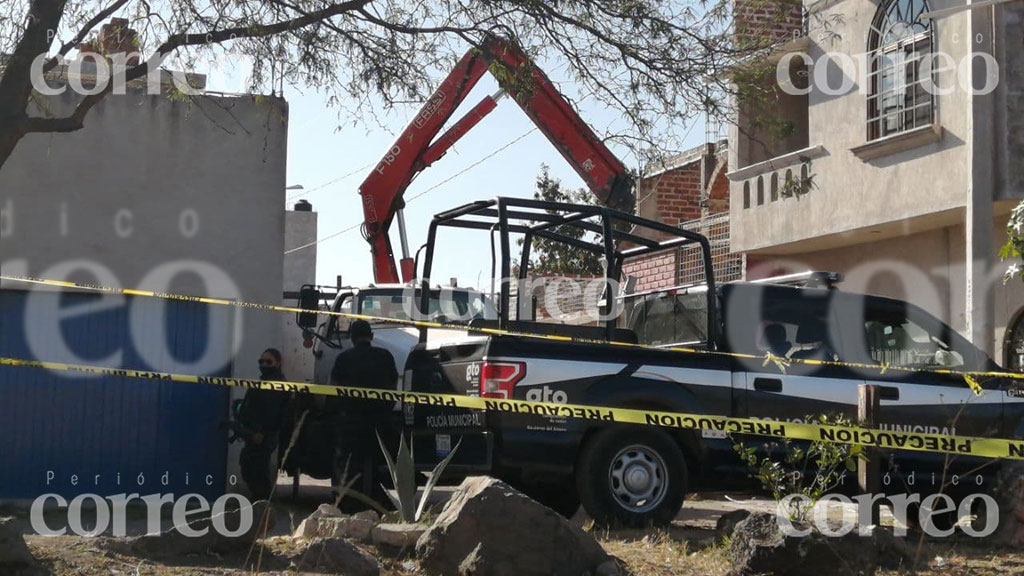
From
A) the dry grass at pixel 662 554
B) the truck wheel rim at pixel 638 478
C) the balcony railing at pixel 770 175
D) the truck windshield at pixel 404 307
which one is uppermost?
the balcony railing at pixel 770 175

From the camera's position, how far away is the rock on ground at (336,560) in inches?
283

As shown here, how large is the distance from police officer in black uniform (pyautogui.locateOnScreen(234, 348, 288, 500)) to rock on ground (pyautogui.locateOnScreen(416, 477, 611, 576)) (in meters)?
5.25

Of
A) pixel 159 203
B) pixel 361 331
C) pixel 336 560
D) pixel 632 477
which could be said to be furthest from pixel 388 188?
pixel 336 560

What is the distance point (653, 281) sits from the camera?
21969 millimetres

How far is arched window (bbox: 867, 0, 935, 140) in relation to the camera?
1712cm

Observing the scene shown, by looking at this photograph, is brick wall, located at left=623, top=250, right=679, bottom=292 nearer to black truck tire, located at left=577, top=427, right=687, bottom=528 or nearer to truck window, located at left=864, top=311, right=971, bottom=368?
truck window, located at left=864, top=311, right=971, bottom=368

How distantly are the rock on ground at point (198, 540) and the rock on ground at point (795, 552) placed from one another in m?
2.69

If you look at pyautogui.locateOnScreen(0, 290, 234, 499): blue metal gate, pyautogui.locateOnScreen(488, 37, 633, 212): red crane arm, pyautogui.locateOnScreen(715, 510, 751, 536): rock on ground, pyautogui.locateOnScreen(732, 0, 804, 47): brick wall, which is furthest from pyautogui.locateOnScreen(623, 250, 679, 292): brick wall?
pyautogui.locateOnScreen(715, 510, 751, 536): rock on ground

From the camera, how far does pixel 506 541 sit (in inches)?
286

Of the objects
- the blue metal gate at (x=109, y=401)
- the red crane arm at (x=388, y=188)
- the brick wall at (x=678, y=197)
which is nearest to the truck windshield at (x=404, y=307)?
the blue metal gate at (x=109, y=401)

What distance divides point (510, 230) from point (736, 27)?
2358 mm

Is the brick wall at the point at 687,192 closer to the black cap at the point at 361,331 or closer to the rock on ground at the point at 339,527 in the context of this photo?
the black cap at the point at 361,331

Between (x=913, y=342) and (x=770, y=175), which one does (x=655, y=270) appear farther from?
(x=913, y=342)

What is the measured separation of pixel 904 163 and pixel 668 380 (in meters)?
8.64
